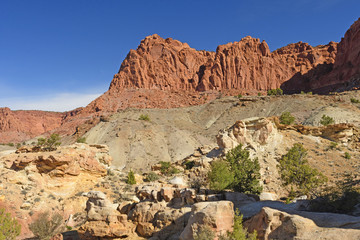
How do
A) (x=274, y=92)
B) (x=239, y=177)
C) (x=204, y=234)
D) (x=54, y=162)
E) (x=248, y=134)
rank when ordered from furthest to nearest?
1. (x=274, y=92)
2. (x=248, y=134)
3. (x=54, y=162)
4. (x=239, y=177)
5. (x=204, y=234)

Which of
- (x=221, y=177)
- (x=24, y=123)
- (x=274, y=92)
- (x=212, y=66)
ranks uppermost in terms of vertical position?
Answer: (x=212, y=66)

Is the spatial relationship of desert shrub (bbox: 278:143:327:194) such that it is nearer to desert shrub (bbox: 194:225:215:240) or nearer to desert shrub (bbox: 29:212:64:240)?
desert shrub (bbox: 194:225:215:240)

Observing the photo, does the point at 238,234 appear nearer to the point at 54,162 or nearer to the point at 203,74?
the point at 54,162

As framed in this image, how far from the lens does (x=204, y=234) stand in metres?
9.84

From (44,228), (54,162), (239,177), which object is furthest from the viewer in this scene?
(54,162)

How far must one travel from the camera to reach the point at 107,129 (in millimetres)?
76375

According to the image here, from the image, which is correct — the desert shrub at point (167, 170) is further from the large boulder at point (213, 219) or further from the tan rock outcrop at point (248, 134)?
the large boulder at point (213, 219)

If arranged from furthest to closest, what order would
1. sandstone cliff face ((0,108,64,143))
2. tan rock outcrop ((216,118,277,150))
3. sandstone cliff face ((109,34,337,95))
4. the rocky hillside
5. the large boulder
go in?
sandstone cliff face ((0,108,64,143)) → sandstone cliff face ((109,34,337,95)) → the rocky hillside → tan rock outcrop ((216,118,277,150)) → the large boulder

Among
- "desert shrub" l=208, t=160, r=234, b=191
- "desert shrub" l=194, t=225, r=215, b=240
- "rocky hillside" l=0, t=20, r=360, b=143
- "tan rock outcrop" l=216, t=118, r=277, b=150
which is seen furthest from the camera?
"rocky hillside" l=0, t=20, r=360, b=143

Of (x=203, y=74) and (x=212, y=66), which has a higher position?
(x=212, y=66)

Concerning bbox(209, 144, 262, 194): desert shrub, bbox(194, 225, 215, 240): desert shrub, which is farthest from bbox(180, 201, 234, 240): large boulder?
bbox(209, 144, 262, 194): desert shrub

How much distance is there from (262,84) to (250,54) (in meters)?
18.4

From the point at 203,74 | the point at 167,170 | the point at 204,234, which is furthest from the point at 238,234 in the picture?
the point at 203,74

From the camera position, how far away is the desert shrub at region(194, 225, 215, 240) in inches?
388
